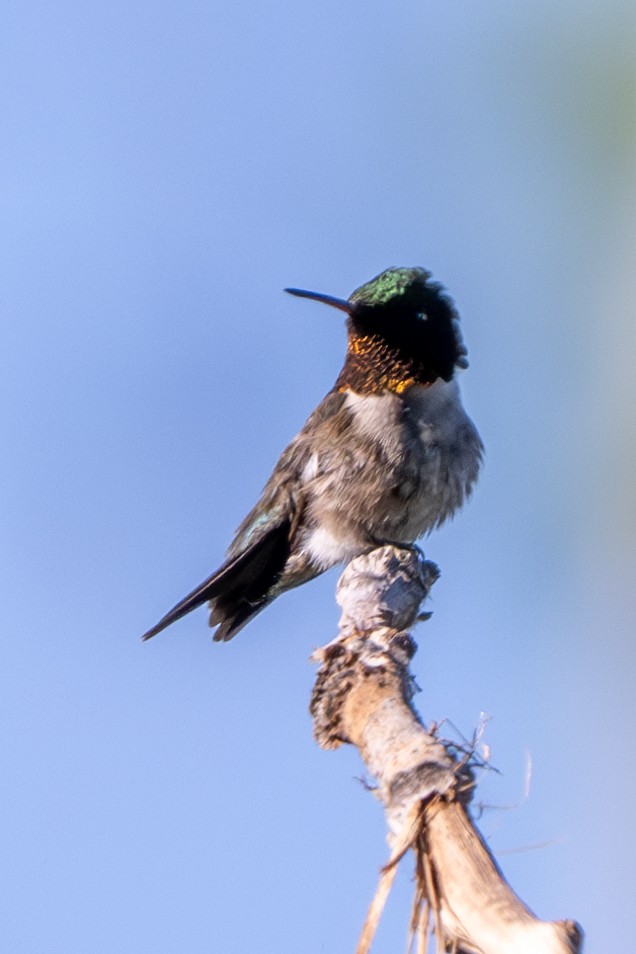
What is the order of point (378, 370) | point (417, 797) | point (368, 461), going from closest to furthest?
point (417, 797)
point (368, 461)
point (378, 370)

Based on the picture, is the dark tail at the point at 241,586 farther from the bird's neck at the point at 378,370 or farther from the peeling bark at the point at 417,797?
the peeling bark at the point at 417,797

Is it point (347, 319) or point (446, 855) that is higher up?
point (347, 319)

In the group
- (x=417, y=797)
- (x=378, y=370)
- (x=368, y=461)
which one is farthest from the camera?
(x=378, y=370)

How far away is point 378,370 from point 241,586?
1.09m

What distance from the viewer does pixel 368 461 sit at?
546cm

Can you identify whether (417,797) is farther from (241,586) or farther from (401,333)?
(401,333)

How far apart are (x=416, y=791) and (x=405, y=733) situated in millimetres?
219

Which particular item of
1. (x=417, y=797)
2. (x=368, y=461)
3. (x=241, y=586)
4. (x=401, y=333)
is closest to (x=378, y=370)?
(x=401, y=333)

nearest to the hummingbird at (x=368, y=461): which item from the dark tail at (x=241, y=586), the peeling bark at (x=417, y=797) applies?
the dark tail at (x=241, y=586)

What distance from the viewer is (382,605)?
3.99m

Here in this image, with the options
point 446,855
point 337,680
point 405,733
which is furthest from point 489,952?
point 337,680

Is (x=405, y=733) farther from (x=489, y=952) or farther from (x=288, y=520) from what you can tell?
(x=288, y=520)

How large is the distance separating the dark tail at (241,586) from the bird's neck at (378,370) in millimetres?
693

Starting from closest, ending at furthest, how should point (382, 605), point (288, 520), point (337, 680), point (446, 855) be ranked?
point (446, 855) < point (337, 680) < point (382, 605) < point (288, 520)
